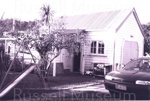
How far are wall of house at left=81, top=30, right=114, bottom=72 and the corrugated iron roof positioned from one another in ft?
1.43

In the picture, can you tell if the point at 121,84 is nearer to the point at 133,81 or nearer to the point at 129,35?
the point at 133,81

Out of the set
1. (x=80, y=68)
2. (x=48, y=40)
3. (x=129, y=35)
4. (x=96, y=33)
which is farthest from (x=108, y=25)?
(x=48, y=40)

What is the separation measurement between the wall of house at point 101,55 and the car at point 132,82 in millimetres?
7360

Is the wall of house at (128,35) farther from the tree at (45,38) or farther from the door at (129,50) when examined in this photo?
the tree at (45,38)

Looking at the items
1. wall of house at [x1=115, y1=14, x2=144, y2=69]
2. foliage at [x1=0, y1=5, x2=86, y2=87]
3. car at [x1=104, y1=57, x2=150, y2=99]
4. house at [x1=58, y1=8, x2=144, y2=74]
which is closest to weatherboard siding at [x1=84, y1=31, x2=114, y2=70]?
house at [x1=58, y1=8, x2=144, y2=74]

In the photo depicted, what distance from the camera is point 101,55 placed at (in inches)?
669

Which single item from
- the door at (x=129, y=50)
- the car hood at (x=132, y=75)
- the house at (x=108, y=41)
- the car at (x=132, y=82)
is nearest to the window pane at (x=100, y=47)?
the house at (x=108, y=41)

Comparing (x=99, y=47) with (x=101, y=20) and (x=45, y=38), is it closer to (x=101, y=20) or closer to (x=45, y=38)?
(x=101, y=20)

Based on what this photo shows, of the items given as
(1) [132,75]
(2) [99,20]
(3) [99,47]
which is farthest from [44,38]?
(2) [99,20]

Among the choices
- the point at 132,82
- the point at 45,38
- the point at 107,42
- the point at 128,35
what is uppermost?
the point at 128,35

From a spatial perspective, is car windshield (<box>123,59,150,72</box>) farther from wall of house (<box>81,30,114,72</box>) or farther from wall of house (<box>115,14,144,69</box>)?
wall of house (<box>115,14,144,69</box>)

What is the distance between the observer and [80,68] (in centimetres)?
1752

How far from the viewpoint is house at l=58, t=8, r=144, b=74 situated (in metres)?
16.8

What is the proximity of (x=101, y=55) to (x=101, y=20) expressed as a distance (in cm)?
309
